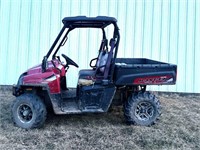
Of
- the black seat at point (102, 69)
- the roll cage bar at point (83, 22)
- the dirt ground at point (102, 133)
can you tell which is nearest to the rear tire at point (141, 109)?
the dirt ground at point (102, 133)

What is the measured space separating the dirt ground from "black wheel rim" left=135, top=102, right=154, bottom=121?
0.20 m

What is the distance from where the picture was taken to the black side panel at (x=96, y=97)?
525 cm

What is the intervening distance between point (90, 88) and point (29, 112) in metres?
1.09

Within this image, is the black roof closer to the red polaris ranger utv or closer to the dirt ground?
the red polaris ranger utv

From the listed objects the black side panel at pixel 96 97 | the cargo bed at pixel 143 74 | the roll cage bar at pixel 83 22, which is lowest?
the black side panel at pixel 96 97

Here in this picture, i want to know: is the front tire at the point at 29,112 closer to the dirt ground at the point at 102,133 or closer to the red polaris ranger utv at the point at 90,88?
the red polaris ranger utv at the point at 90,88

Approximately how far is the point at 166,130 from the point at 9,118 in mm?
2773

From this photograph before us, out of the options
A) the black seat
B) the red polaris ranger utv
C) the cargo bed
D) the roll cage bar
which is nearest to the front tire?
the red polaris ranger utv

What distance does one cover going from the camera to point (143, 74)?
208 inches

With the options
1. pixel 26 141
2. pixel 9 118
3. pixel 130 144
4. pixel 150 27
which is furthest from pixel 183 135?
pixel 150 27

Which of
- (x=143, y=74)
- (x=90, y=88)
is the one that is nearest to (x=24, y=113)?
(x=90, y=88)

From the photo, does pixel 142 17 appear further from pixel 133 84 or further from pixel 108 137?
pixel 108 137

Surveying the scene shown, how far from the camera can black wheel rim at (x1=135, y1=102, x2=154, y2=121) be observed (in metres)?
5.37

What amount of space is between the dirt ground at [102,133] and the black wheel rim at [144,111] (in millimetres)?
201
